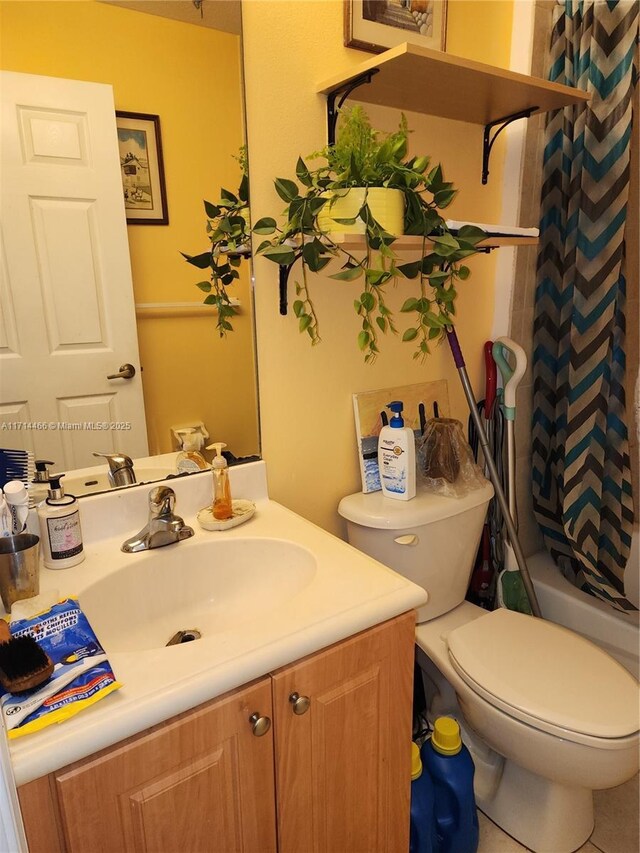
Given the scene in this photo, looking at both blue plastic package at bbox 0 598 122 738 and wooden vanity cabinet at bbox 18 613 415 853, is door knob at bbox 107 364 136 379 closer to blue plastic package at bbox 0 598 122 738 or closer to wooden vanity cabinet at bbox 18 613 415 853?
blue plastic package at bbox 0 598 122 738

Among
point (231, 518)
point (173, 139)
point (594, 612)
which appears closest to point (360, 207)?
point (173, 139)

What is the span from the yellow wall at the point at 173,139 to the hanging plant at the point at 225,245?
0.02 metres

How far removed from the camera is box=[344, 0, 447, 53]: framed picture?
4.12 ft

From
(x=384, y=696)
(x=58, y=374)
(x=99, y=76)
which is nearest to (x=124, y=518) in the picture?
(x=58, y=374)

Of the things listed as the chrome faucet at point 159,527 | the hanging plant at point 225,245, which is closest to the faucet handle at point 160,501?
the chrome faucet at point 159,527

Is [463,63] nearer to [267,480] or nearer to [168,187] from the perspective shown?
[168,187]

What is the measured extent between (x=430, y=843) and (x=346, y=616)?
0.75 m

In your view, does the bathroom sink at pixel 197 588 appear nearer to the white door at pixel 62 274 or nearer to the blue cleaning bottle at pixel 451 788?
the white door at pixel 62 274

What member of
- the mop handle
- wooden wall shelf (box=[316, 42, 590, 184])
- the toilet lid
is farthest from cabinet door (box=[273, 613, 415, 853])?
wooden wall shelf (box=[316, 42, 590, 184])

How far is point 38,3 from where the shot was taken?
938 mm

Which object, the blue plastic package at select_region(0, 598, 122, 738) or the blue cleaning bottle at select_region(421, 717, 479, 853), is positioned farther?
the blue cleaning bottle at select_region(421, 717, 479, 853)

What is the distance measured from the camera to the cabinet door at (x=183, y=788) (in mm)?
682

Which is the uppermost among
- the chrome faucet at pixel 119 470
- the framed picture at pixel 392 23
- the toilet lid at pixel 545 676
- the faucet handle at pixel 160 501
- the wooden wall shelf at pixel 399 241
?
the framed picture at pixel 392 23

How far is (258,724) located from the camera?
31.3 inches
